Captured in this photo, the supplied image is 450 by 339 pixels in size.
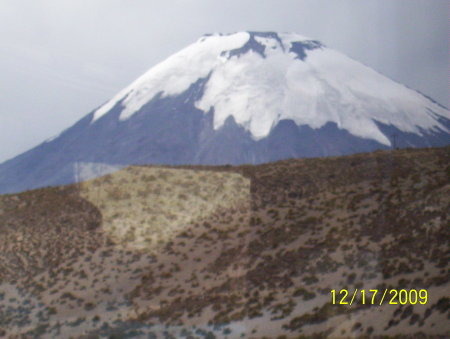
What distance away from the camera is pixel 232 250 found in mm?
29188

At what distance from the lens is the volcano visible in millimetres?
98562

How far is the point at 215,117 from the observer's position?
110 m

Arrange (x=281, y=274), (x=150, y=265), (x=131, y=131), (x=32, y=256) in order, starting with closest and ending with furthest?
(x=281, y=274), (x=150, y=265), (x=32, y=256), (x=131, y=131)

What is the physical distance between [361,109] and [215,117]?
31749 mm

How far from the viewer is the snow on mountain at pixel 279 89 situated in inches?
4402

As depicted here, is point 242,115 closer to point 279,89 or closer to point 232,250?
point 279,89

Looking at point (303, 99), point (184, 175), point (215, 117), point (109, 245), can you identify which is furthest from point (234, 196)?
point (303, 99)

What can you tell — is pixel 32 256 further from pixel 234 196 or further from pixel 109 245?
pixel 234 196
